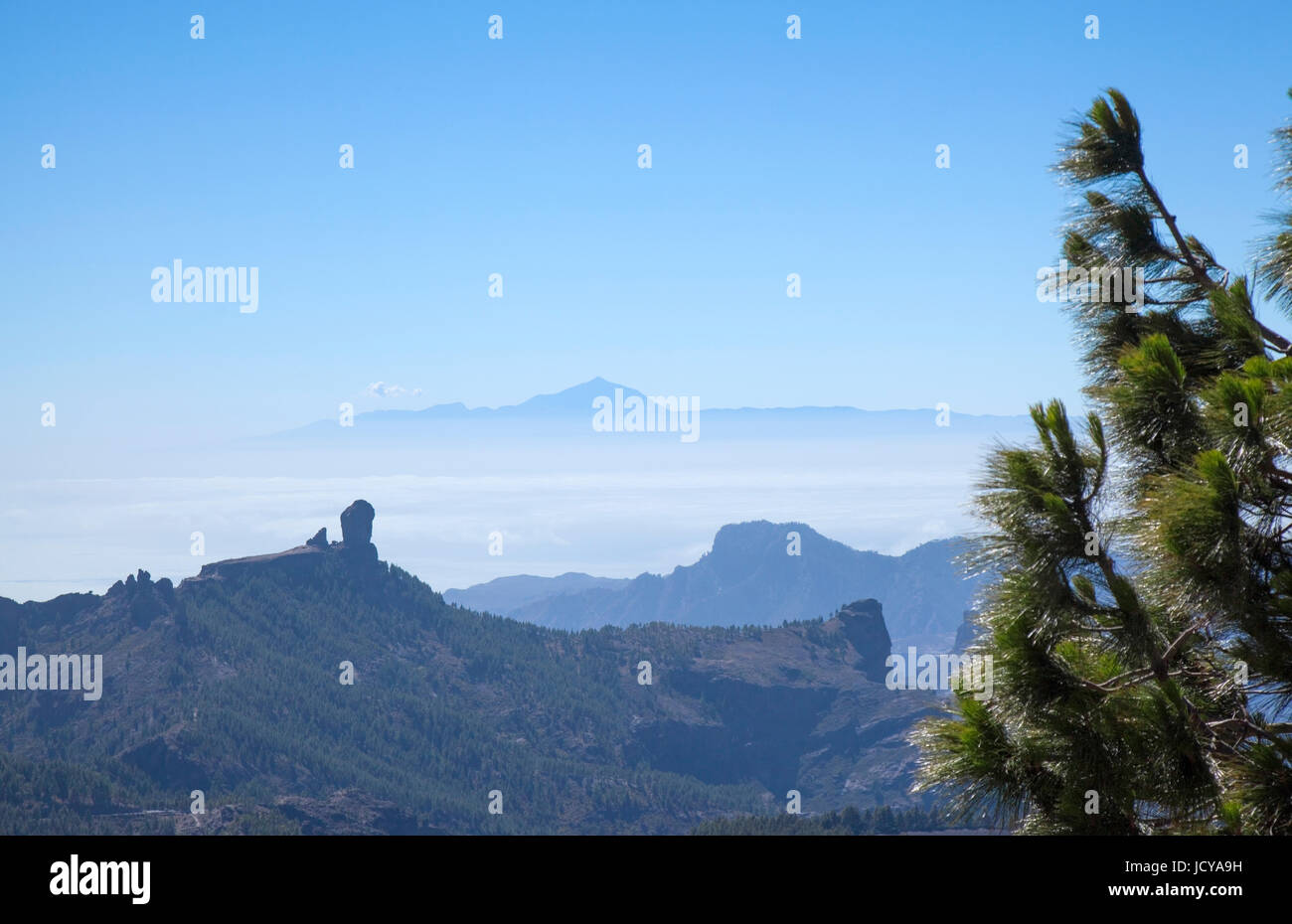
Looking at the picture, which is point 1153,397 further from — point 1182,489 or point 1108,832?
point 1108,832

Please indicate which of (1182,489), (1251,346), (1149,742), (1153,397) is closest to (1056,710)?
(1149,742)
